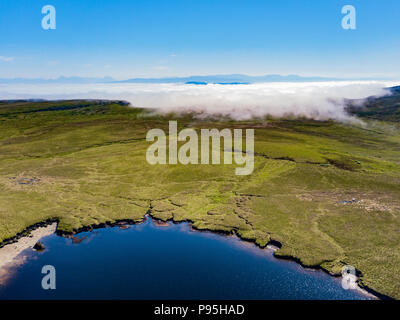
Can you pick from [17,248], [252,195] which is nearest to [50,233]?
[17,248]

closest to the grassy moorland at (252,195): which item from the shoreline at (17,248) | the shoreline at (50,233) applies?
the shoreline at (50,233)

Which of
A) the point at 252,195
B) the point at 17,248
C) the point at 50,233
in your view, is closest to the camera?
the point at 17,248

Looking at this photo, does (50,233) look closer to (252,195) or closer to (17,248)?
(17,248)

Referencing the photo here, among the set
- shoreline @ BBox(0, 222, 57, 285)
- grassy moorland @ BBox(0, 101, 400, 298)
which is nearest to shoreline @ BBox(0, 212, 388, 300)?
shoreline @ BBox(0, 222, 57, 285)

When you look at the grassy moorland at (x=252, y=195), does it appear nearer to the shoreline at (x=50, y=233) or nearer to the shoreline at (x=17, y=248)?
the shoreline at (x=50, y=233)

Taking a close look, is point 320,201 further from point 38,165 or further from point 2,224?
point 38,165
